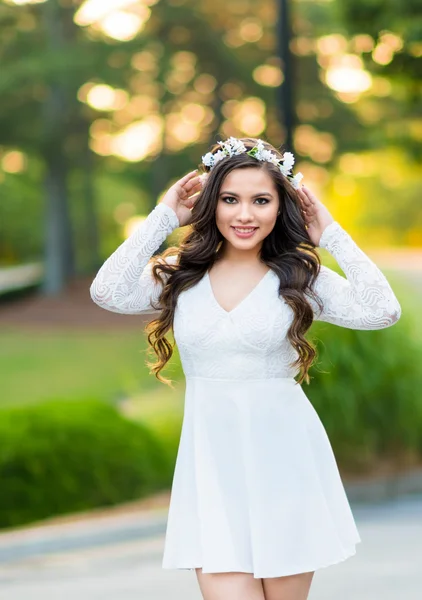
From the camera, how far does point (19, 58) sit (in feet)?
69.2

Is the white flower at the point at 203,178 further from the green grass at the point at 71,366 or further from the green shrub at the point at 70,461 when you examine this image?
the green grass at the point at 71,366

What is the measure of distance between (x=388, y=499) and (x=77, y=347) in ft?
48.5

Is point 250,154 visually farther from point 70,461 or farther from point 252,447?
point 70,461

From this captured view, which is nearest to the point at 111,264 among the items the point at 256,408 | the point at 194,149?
the point at 256,408

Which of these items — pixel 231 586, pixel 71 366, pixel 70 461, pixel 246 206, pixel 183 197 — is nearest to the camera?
pixel 231 586

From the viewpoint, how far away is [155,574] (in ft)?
21.5

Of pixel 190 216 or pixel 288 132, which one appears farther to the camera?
pixel 288 132

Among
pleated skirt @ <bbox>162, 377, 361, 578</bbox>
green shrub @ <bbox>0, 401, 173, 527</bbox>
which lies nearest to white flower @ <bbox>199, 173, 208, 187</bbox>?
pleated skirt @ <bbox>162, 377, 361, 578</bbox>

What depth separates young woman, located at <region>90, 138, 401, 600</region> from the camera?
3.45 m

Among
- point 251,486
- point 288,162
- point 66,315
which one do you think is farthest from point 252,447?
point 66,315

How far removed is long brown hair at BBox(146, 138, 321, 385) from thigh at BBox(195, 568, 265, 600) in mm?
598

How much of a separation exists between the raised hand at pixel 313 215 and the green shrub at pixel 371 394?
4610mm

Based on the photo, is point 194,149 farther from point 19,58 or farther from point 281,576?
point 281,576

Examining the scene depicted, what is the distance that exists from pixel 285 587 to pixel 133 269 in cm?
102
